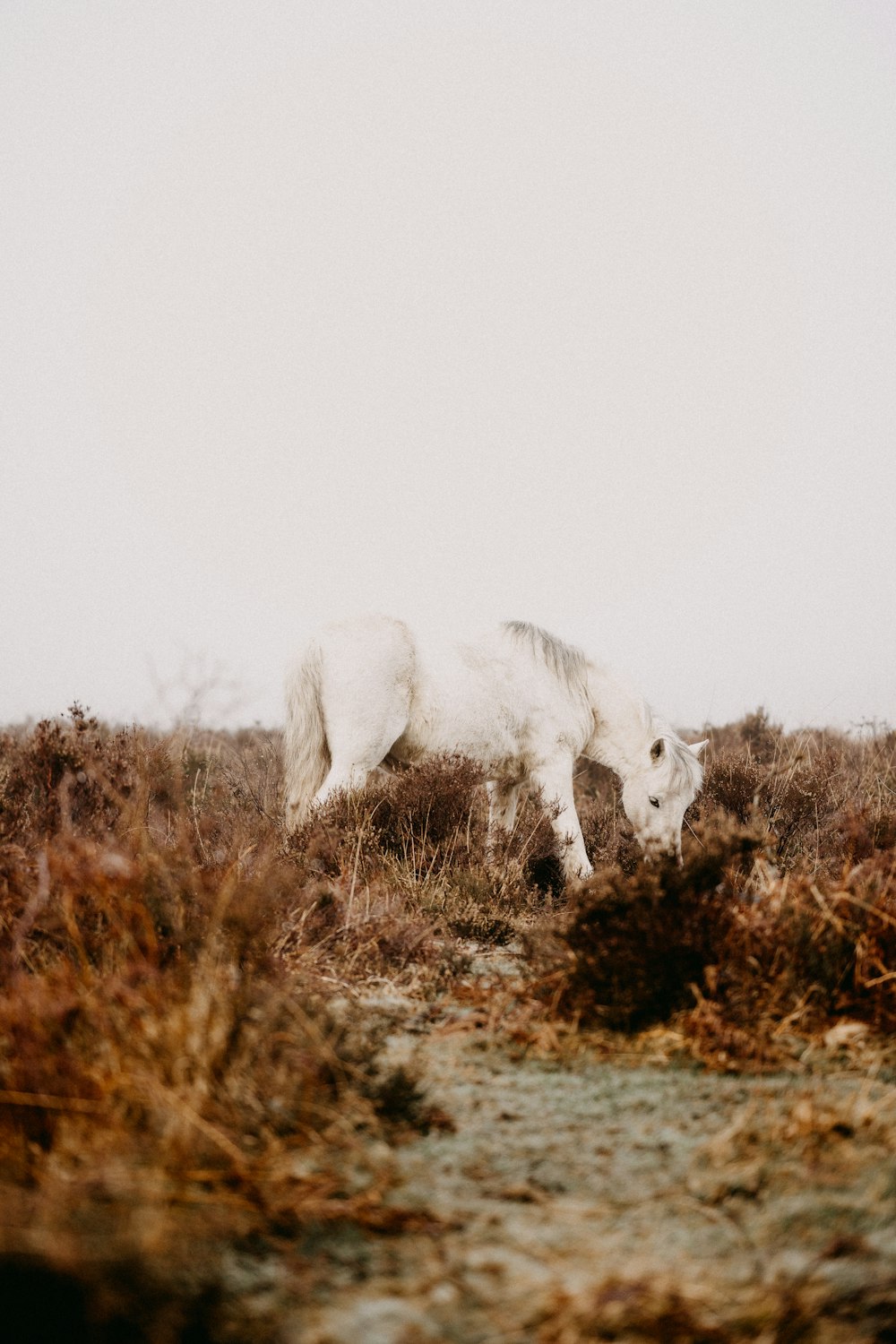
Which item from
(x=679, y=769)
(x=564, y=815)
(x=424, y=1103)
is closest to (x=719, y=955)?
(x=424, y=1103)

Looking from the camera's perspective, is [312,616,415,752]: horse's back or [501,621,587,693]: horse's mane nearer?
[312,616,415,752]: horse's back

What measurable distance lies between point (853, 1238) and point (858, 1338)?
0.92 ft

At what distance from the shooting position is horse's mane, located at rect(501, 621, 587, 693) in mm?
6664

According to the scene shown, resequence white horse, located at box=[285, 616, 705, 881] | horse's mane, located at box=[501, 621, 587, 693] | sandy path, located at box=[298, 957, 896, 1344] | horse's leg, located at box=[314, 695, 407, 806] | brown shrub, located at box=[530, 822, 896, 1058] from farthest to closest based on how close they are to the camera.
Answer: horse's mane, located at box=[501, 621, 587, 693], white horse, located at box=[285, 616, 705, 881], horse's leg, located at box=[314, 695, 407, 806], brown shrub, located at box=[530, 822, 896, 1058], sandy path, located at box=[298, 957, 896, 1344]

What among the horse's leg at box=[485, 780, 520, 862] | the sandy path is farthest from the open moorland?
the horse's leg at box=[485, 780, 520, 862]

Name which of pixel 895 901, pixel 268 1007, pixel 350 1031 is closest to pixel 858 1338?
pixel 268 1007

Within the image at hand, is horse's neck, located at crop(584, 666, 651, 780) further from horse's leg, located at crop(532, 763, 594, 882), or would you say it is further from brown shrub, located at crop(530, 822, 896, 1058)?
brown shrub, located at crop(530, 822, 896, 1058)

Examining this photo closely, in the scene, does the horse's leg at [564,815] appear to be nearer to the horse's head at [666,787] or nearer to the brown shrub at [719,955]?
the horse's head at [666,787]

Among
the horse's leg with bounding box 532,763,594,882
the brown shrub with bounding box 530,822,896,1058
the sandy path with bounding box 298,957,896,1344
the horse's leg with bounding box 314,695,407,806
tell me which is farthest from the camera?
the horse's leg with bounding box 532,763,594,882

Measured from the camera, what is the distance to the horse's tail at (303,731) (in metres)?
5.59

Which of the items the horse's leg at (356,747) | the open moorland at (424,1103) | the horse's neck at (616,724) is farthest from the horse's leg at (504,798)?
the open moorland at (424,1103)

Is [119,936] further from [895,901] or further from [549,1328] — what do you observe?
[895,901]

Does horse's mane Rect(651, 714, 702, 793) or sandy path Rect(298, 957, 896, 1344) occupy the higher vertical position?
horse's mane Rect(651, 714, 702, 793)

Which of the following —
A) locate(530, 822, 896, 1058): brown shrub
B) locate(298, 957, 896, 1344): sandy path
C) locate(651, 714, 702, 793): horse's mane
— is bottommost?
locate(298, 957, 896, 1344): sandy path
